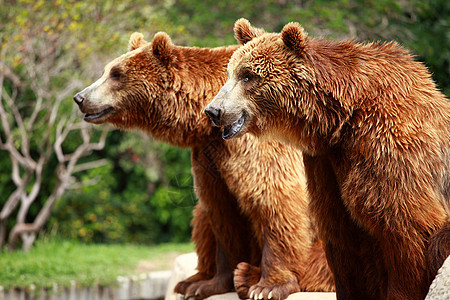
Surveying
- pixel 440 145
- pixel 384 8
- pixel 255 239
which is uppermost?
pixel 384 8

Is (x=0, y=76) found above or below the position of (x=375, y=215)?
above

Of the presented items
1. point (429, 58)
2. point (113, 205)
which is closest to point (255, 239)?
point (429, 58)

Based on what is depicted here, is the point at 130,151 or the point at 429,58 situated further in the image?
the point at 130,151

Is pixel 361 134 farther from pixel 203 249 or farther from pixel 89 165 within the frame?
pixel 89 165

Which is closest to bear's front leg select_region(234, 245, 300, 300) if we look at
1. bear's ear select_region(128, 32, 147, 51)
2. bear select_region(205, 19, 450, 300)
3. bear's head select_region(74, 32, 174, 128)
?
bear select_region(205, 19, 450, 300)

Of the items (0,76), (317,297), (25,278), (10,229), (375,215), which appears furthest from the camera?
(10,229)

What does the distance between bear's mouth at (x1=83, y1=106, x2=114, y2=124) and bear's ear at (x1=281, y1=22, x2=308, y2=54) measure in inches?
61.0

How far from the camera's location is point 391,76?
3.08m

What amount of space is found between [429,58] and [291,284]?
4.81m

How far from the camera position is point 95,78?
9.46 m

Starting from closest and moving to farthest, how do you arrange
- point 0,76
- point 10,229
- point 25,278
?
point 25,278 < point 0,76 < point 10,229

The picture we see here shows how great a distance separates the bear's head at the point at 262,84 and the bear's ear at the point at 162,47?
1126 mm

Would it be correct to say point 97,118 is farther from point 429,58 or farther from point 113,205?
point 113,205

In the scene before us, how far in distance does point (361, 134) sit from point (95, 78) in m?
7.02
